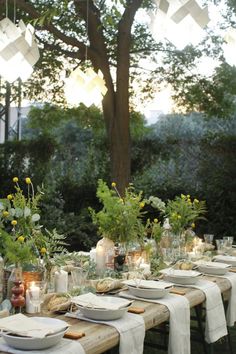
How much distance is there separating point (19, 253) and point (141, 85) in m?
5.76

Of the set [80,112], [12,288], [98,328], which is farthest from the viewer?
[80,112]

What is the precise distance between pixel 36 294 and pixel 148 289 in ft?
1.97

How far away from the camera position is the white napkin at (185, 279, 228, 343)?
2836mm

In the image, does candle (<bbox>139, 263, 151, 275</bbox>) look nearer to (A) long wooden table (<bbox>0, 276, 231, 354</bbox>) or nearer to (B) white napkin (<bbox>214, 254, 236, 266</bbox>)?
(A) long wooden table (<bbox>0, 276, 231, 354</bbox>)

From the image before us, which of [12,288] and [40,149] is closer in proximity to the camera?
[12,288]

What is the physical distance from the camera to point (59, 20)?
274 inches

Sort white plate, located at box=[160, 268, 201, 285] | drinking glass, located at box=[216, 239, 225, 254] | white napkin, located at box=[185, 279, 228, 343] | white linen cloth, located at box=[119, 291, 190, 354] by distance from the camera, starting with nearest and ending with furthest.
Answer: white linen cloth, located at box=[119, 291, 190, 354], white napkin, located at box=[185, 279, 228, 343], white plate, located at box=[160, 268, 201, 285], drinking glass, located at box=[216, 239, 225, 254]

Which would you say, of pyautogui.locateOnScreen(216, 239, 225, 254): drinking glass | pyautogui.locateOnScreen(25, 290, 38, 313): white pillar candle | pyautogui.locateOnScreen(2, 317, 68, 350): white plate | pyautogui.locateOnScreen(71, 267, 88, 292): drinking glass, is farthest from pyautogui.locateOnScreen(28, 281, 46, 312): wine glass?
pyautogui.locateOnScreen(216, 239, 225, 254): drinking glass

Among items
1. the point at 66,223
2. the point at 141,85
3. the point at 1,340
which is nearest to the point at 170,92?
the point at 141,85

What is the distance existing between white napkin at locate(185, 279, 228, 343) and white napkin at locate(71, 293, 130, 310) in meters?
0.69

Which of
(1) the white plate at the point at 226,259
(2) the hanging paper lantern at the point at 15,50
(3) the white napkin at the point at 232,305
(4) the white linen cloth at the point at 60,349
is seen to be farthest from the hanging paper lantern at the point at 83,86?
(4) the white linen cloth at the point at 60,349

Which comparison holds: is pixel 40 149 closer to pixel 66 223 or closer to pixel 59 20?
pixel 66 223

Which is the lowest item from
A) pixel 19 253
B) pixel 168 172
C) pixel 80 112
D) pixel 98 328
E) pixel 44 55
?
pixel 98 328

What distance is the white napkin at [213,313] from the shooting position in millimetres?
2836
